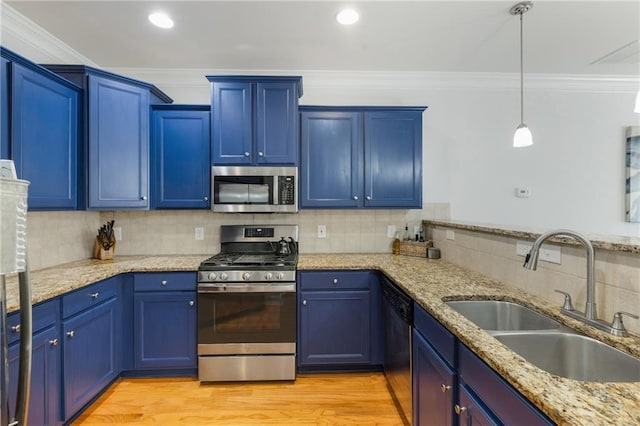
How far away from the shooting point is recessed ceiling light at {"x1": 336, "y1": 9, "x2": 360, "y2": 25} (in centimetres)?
208

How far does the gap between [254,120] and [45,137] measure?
1411 mm

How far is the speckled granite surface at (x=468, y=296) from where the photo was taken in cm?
74

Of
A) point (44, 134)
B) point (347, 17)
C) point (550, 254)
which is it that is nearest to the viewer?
point (550, 254)

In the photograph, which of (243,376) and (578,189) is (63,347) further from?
(578,189)

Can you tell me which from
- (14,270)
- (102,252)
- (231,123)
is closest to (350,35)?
(231,123)

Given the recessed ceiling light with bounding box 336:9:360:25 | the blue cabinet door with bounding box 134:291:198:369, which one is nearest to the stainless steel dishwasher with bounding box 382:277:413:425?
the blue cabinet door with bounding box 134:291:198:369

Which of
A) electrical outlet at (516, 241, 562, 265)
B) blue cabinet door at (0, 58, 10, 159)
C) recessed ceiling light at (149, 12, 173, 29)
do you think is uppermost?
recessed ceiling light at (149, 12, 173, 29)

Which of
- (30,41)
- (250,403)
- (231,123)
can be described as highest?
(30,41)

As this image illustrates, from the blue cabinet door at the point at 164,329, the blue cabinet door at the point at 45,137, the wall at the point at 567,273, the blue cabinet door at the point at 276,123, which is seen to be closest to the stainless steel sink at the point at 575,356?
the wall at the point at 567,273

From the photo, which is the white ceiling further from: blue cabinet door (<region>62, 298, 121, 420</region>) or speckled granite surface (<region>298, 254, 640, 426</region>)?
blue cabinet door (<region>62, 298, 121, 420</region>)

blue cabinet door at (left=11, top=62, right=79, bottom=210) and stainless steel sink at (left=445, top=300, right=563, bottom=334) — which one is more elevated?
blue cabinet door at (left=11, top=62, right=79, bottom=210)

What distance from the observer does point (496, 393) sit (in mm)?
975

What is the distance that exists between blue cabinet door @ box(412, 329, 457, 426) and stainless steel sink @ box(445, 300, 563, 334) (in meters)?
0.28

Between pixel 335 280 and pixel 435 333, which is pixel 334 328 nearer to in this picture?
pixel 335 280
